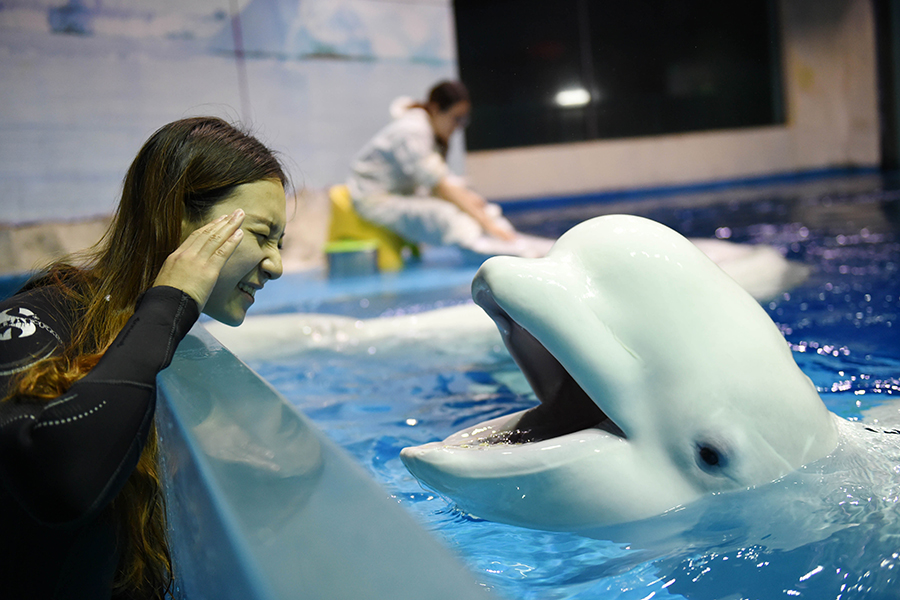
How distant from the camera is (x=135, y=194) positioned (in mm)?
1862

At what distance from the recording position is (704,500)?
172 cm

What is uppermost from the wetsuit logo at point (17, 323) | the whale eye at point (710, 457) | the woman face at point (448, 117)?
the woman face at point (448, 117)

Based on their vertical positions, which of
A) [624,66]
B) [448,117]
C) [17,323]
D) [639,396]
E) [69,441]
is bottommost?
[639,396]

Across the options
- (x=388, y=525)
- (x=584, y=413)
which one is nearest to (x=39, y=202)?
(x=584, y=413)

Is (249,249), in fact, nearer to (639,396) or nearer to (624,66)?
(639,396)

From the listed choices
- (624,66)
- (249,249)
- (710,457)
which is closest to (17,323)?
(249,249)

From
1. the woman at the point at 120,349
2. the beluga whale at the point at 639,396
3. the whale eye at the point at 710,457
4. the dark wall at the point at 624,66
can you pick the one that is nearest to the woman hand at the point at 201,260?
the woman at the point at 120,349

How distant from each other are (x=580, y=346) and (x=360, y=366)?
2418 millimetres

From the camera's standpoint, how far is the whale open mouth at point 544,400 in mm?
1919

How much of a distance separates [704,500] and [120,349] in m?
1.20

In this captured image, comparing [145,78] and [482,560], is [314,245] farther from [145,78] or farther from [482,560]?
[482,560]

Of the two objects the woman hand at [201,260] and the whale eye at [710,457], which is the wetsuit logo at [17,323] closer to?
the woman hand at [201,260]

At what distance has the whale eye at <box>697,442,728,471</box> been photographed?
1.68 metres

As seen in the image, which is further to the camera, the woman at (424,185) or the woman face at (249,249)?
the woman at (424,185)
